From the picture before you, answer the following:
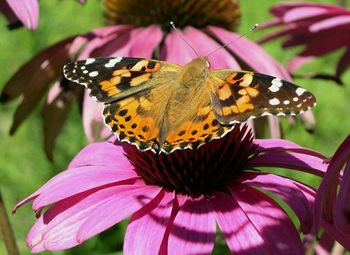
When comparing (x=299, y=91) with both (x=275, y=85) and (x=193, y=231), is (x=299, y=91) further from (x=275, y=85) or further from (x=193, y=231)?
(x=193, y=231)

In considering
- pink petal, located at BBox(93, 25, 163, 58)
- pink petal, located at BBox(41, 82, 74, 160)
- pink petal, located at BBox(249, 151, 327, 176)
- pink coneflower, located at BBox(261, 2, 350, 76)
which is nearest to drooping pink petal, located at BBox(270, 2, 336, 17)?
pink coneflower, located at BBox(261, 2, 350, 76)

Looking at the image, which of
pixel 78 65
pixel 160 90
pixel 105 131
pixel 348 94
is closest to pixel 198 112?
pixel 160 90

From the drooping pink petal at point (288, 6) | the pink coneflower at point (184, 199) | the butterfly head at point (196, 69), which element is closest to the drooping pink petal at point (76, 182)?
the pink coneflower at point (184, 199)

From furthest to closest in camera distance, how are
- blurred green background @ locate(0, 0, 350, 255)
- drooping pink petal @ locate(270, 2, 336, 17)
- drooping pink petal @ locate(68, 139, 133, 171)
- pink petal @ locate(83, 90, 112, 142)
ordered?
1. blurred green background @ locate(0, 0, 350, 255)
2. drooping pink petal @ locate(270, 2, 336, 17)
3. pink petal @ locate(83, 90, 112, 142)
4. drooping pink petal @ locate(68, 139, 133, 171)

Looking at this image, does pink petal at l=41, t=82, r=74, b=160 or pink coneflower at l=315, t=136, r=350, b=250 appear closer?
pink coneflower at l=315, t=136, r=350, b=250

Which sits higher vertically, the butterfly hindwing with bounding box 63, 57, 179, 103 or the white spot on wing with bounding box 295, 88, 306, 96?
the butterfly hindwing with bounding box 63, 57, 179, 103

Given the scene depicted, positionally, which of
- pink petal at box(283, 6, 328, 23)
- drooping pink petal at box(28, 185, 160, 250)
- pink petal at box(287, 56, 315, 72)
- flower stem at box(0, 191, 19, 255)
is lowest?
pink petal at box(287, 56, 315, 72)

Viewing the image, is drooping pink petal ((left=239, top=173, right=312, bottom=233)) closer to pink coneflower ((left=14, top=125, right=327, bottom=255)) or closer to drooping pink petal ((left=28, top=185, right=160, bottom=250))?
pink coneflower ((left=14, top=125, right=327, bottom=255))

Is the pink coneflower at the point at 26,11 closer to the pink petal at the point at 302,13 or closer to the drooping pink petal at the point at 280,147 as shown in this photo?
the drooping pink petal at the point at 280,147
